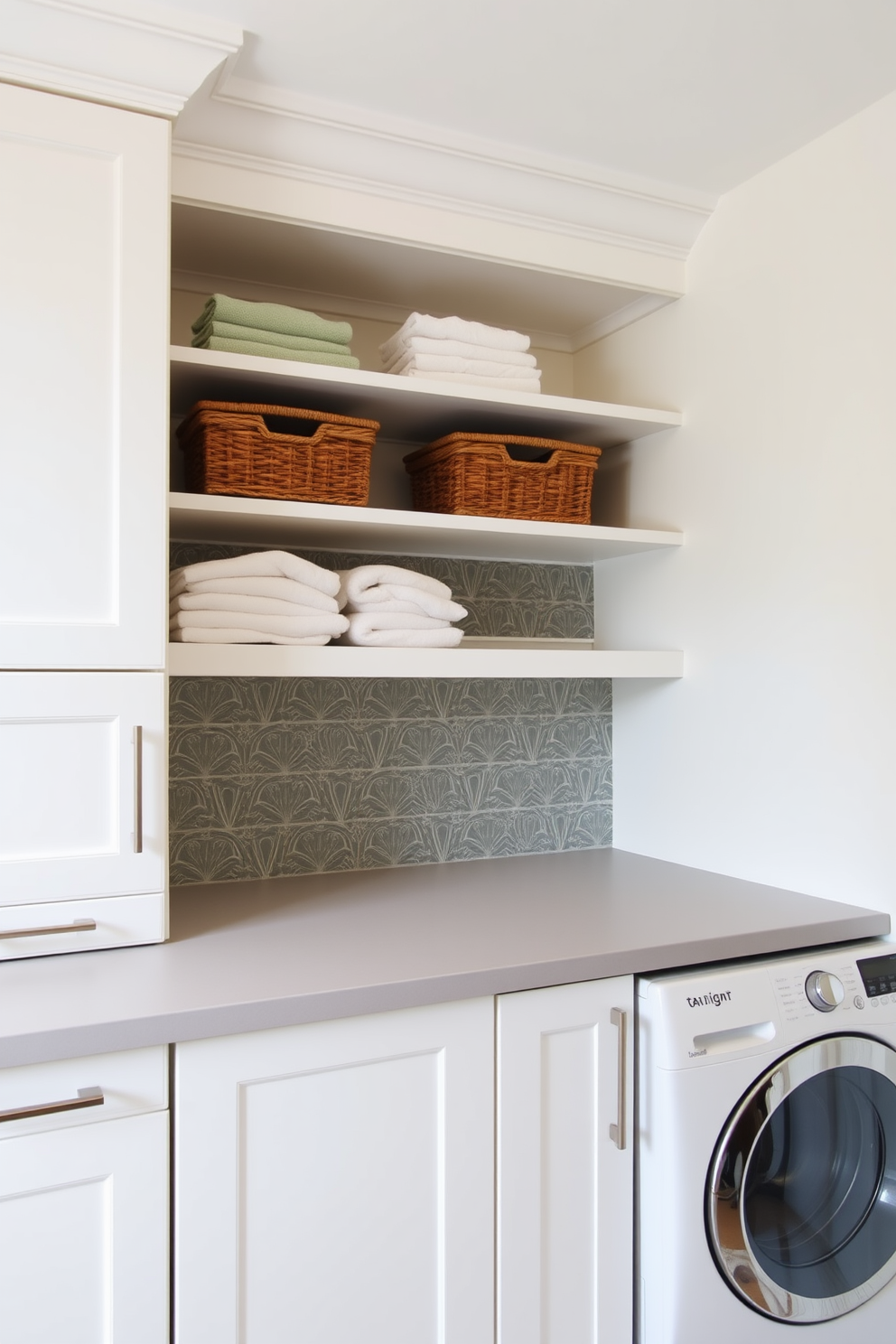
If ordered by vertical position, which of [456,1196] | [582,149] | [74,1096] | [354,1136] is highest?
[582,149]

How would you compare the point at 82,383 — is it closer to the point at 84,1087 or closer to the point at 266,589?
the point at 266,589

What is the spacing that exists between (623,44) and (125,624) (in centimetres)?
118

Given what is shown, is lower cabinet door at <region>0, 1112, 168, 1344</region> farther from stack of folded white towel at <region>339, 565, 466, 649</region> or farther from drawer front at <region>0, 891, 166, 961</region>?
stack of folded white towel at <region>339, 565, 466, 649</region>

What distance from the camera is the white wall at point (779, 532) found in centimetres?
172

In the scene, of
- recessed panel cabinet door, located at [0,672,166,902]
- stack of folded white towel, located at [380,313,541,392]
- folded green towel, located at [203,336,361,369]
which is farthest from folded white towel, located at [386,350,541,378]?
recessed panel cabinet door, located at [0,672,166,902]

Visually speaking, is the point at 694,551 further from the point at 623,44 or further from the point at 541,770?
the point at 623,44

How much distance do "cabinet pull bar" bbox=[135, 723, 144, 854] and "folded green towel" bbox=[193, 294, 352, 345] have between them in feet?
2.45

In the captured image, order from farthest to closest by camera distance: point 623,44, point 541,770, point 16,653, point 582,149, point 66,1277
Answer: point 541,770, point 582,149, point 623,44, point 16,653, point 66,1277

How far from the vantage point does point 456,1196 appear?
1438 millimetres

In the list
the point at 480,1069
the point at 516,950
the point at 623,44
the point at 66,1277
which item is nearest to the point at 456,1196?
the point at 480,1069

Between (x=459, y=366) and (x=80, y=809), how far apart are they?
1.07 metres

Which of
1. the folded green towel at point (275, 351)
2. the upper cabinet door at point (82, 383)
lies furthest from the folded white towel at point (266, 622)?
the folded green towel at point (275, 351)

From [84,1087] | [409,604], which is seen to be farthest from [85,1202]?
[409,604]

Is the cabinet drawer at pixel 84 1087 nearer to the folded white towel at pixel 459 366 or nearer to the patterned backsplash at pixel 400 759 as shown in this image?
the patterned backsplash at pixel 400 759
